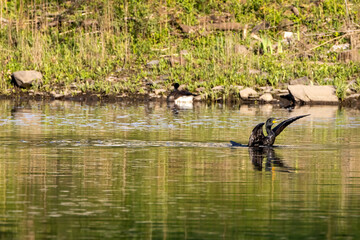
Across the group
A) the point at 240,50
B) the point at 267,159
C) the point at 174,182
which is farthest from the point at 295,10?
the point at 174,182

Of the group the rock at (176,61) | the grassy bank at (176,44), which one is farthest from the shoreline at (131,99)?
the rock at (176,61)

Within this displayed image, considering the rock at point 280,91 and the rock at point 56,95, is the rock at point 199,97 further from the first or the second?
the rock at point 56,95

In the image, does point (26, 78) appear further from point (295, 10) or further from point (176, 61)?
point (295, 10)

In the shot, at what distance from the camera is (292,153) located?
662 inches

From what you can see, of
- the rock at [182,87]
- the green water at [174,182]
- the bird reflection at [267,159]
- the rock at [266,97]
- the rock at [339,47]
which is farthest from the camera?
the rock at [339,47]

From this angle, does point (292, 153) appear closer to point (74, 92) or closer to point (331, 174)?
point (331, 174)

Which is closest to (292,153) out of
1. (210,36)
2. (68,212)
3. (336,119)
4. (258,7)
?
(68,212)

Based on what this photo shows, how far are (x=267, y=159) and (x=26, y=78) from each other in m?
21.6

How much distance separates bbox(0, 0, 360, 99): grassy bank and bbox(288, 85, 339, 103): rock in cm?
37

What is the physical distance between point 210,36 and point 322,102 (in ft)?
27.0

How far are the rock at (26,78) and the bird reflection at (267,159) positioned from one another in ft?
64.1

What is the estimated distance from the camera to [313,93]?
3269 centimetres

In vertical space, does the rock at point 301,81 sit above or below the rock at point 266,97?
above

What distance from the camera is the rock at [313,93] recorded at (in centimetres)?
3253
